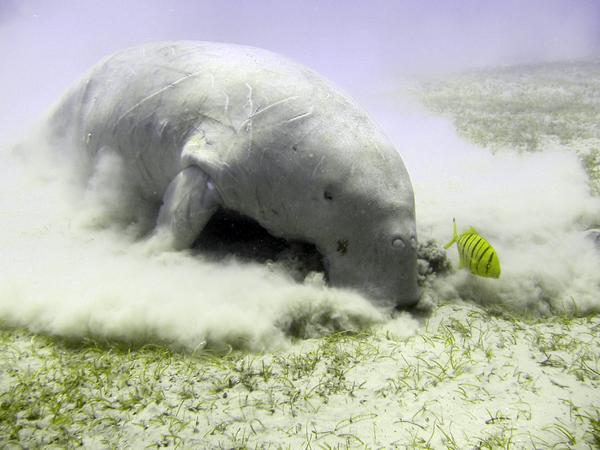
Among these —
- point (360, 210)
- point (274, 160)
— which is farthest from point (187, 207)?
point (360, 210)

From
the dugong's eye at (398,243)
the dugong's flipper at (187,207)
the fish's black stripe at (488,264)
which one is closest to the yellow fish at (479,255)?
the fish's black stripe at (488,264)

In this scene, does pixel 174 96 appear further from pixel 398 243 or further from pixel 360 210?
pixel 398 243

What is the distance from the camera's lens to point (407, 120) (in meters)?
10.4

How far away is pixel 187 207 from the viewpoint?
324 cm

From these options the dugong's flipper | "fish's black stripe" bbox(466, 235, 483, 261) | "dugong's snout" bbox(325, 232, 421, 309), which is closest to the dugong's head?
"dugong's snout" bbox(325, 232, 421, 309)

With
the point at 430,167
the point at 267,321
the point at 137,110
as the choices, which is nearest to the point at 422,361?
the point at 267,321

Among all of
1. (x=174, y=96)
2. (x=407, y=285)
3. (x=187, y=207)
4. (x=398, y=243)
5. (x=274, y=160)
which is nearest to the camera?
(x=398, y=243)

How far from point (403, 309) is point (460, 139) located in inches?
262

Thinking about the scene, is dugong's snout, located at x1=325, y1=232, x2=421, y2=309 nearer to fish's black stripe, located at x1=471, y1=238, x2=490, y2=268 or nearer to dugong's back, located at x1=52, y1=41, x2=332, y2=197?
fish's black stripe, located at x1=471, y1=238, x2=490, y2=268

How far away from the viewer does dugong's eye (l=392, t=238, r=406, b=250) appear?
2.84 m

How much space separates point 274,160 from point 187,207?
801 mm

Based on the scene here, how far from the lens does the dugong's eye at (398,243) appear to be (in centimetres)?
284

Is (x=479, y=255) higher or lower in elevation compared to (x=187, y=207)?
lower

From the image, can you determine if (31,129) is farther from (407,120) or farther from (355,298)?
(407,120)
